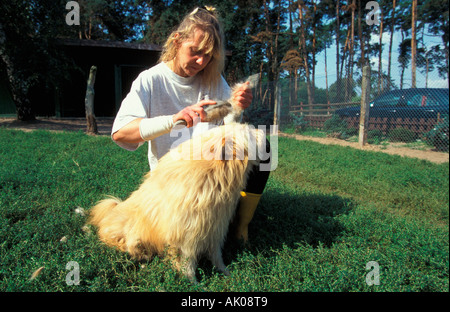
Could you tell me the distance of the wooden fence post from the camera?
22.6 feet

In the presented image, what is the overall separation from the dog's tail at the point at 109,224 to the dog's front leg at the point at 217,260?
65cm

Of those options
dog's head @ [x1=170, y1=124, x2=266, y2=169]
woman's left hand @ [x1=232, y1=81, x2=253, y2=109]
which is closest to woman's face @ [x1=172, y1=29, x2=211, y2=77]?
woman's left hand @ [x1=232, y1=81, x2=253, y2=109]

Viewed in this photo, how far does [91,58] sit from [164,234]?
47.8ft

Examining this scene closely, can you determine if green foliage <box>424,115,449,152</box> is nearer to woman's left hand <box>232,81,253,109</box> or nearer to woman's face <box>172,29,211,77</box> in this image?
woman's left hand <box>232,81,253,109</box>

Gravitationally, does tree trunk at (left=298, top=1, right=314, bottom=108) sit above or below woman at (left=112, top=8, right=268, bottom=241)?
above

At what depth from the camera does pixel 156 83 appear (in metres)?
2.46

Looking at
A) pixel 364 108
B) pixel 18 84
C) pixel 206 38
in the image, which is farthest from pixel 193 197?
pixel 18 84

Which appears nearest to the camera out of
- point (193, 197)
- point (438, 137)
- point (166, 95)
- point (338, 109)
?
point (193, 197)

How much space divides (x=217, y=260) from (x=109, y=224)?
0.85m

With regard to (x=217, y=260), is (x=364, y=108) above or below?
above

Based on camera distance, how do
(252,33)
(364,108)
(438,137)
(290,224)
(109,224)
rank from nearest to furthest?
1. (438,137)
2. (109,224)
3. (290,224)
4. (364,108)
5. (252,33)

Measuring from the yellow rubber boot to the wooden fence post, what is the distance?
535cm

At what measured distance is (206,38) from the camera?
2240 mm

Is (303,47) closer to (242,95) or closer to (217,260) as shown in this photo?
(242,95)
